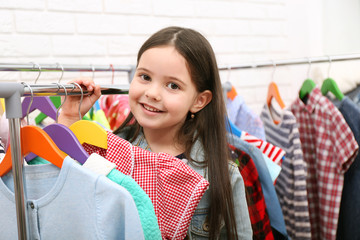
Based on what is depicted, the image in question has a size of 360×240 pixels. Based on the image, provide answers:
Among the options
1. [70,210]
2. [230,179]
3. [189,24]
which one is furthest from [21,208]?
[189,24]

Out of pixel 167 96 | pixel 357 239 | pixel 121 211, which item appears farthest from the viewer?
pixel 357 239

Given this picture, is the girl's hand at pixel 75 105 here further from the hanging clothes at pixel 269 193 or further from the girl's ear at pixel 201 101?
the hanging clothes at pixel 269 193

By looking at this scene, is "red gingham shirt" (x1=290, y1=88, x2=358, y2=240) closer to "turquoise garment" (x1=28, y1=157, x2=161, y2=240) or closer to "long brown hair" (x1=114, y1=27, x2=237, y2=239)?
"long brown hair" (x1=114, y1=27, x2=237, y2=239)

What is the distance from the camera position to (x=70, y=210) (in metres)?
0.69

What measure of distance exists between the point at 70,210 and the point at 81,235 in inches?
1.8

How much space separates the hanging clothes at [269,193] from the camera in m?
1.06

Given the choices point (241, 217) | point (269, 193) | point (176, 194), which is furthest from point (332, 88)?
point (176, 194)

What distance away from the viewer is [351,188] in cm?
132

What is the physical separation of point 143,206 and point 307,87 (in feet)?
3.00

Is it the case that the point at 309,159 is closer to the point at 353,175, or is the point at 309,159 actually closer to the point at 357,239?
the point at 353,175

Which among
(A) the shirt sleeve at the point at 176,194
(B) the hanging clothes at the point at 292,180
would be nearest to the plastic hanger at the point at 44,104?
(A) the shirt sleeve at the point at 176,194

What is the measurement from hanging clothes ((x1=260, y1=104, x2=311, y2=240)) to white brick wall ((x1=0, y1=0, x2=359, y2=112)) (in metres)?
0.44

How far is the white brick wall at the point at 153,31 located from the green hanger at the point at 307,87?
287 mm

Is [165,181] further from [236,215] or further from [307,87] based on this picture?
[307,87]
